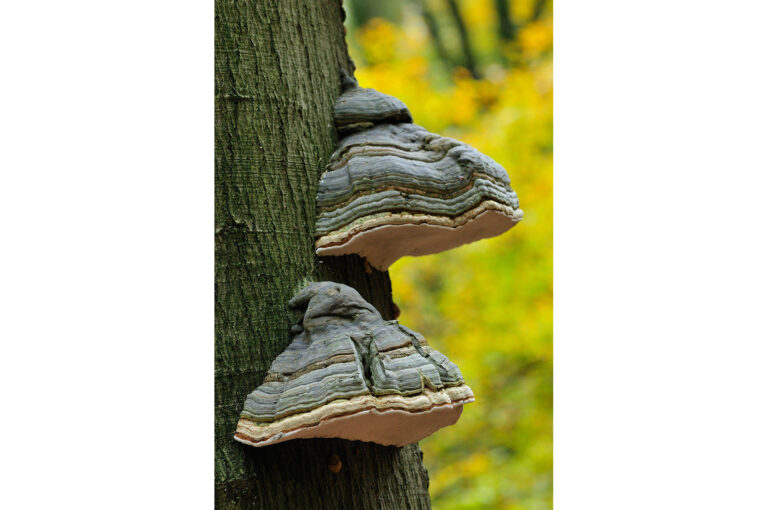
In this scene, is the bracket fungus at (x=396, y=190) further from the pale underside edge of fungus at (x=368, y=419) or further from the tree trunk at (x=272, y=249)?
the pale underside edge of fungus at (x=368, y=419)


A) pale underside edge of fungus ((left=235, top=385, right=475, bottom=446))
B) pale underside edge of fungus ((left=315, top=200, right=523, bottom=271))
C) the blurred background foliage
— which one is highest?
the blurred background foliage

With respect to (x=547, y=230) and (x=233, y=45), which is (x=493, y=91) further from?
(x=233, y=45)

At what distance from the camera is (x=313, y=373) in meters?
1.43

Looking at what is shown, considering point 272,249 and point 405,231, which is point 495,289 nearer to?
point 405,231

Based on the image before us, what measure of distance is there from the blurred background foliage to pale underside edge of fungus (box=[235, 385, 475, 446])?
4565 mm

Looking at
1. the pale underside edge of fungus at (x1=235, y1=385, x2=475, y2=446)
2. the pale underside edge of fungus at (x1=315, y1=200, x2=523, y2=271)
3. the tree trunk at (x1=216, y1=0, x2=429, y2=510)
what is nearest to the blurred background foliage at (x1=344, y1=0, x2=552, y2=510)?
the pale underside edge of fungus at (x1=315, y1=200, x2=523, y2=271)

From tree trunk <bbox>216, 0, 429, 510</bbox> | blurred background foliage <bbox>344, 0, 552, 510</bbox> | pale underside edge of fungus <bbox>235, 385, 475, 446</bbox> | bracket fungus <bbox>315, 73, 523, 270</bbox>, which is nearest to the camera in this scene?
pale underside edge of fungus <bbox>235, 385, 475, 446</bbox>

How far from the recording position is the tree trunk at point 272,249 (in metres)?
1.54

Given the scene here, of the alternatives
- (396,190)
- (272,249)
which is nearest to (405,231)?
(396,190)

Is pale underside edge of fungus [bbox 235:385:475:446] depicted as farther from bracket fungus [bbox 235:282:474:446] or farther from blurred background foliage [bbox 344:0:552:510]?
blurred background foliage [bbox 344:0:552:510]

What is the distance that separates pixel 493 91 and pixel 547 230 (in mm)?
2125

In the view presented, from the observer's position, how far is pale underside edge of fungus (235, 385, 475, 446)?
4.41 ft

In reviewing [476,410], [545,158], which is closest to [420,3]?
[545,158]

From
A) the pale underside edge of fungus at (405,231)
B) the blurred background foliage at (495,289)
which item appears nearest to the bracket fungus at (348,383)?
the pale underside edge of fungus at (405,231)
